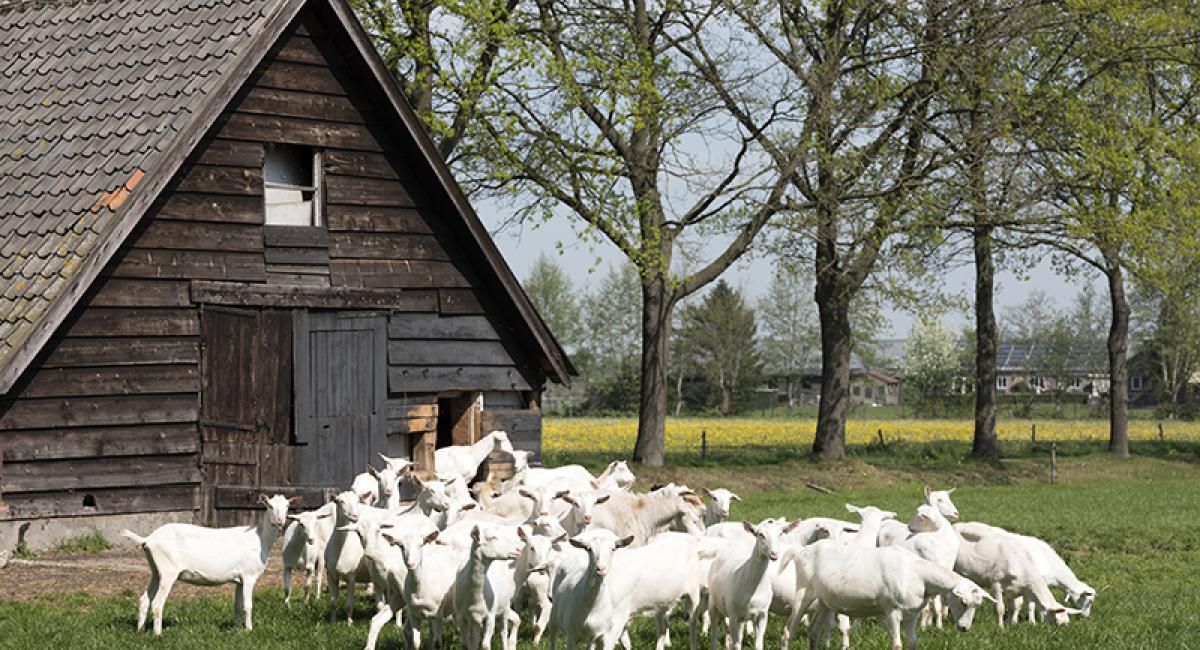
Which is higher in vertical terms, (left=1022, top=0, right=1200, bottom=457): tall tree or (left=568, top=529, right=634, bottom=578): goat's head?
(left=1022, top=0, right=1200, bottom=457): tall tree

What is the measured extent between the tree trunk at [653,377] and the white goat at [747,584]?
22170mm

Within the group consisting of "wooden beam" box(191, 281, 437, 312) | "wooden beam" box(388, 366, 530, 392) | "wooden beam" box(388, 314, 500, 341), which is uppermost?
"wooden beam" box(191, 281, 437, 312)

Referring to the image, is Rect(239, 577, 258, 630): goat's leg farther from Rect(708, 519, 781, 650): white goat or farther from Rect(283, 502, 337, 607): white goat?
Rect(708, 519, 781, 650): white goat

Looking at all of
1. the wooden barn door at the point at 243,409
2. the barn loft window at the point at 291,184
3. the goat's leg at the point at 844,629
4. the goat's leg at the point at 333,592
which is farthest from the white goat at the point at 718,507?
the barn loft window at the point at 291,184

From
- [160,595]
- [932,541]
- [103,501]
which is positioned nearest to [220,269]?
[103,501]

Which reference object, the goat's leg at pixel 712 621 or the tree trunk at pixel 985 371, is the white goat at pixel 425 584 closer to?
the goat's leg at pixel 712 621

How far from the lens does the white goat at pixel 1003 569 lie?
14125 millimetres

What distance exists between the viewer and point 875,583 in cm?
1173

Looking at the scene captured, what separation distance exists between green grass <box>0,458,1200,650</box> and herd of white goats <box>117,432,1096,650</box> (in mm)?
343

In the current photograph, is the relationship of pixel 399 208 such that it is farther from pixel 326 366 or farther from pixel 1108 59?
pixel 1108 59

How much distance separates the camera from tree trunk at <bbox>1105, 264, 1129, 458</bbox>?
46.0 m

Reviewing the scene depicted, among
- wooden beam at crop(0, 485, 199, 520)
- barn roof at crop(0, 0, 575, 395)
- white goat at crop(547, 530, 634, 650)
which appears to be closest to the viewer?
white goat at crop(547, 530, 634, 650)

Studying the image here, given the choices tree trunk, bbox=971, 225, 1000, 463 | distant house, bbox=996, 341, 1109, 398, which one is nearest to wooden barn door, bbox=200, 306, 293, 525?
tree trunk, bbox=971, 225, 1000, 463

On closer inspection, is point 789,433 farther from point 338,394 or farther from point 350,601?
point 350,601
